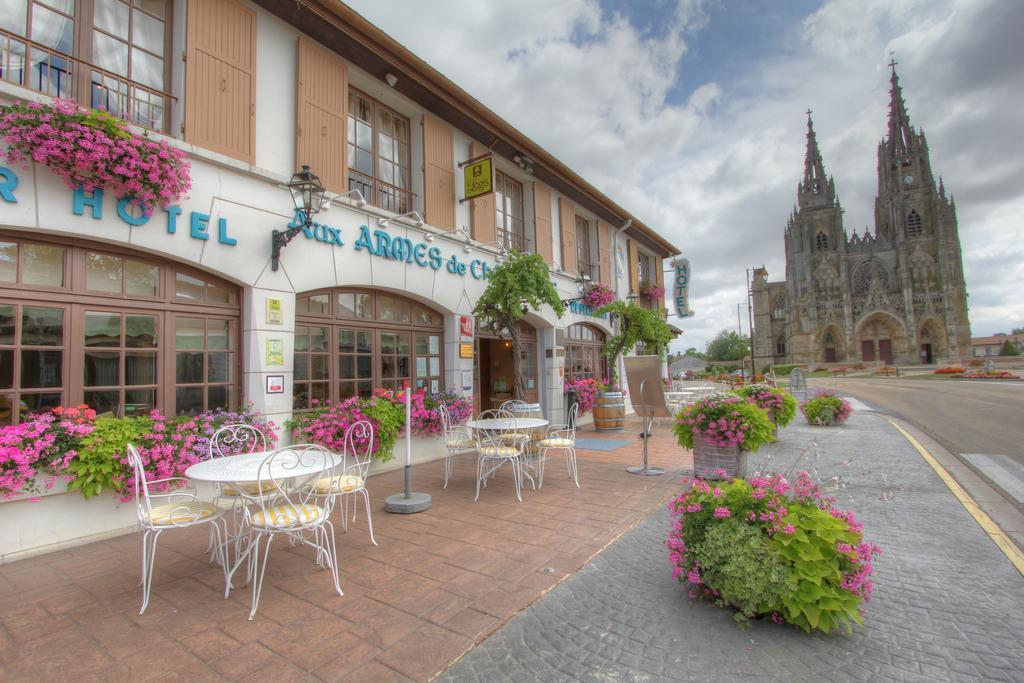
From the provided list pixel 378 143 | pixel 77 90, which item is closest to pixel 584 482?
pixel 378 143

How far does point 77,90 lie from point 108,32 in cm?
79

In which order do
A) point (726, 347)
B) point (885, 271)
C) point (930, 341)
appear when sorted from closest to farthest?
1. point (930, 341)
2. point (885, 271)
3. point (726, 347)

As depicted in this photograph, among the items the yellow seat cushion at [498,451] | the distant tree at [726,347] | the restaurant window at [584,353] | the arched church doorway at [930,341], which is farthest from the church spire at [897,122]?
the yellow seat cushion at [498,451]

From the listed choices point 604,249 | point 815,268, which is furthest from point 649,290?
point 815,268

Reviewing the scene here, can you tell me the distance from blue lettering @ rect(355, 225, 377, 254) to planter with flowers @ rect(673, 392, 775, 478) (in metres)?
4.67

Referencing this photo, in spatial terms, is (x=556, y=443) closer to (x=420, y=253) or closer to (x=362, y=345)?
(x=362, y=345)

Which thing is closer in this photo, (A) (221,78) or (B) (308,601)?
(B) (308,601)

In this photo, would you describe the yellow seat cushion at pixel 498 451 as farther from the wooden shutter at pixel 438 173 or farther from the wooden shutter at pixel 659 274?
the wooden shutter at pixel 659 274

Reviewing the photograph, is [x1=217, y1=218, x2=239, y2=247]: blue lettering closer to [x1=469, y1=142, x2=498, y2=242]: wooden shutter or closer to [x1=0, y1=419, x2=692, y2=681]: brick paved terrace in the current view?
[x1=0, y1=419, x2=692, y2=681]: brick paved terrace

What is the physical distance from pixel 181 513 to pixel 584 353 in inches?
390

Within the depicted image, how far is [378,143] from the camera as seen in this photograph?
7.06 metres

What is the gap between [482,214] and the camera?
333 inches

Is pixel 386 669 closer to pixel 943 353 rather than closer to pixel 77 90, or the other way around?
pixel 77 90

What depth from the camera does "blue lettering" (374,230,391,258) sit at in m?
6.45
